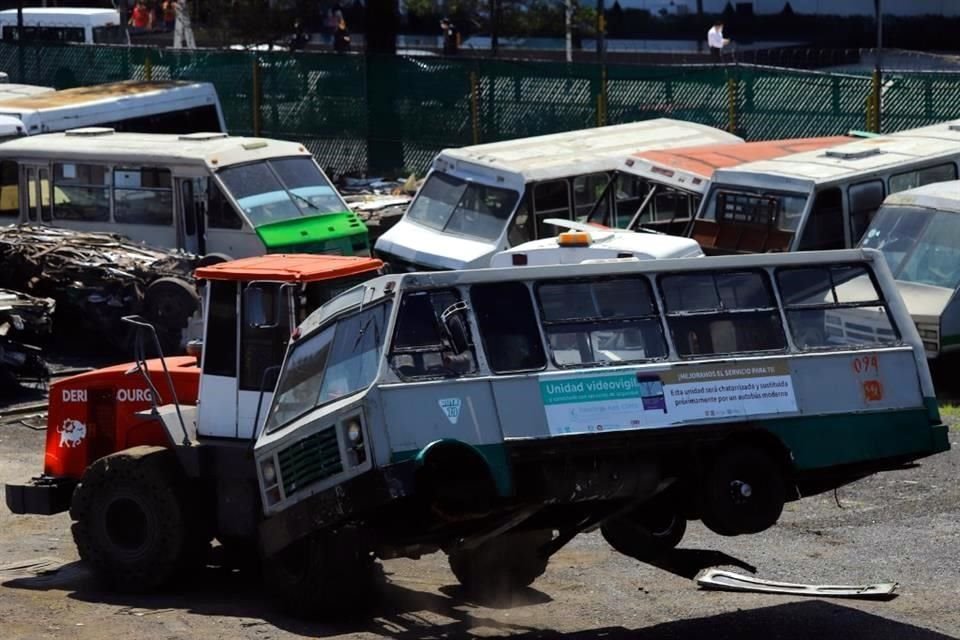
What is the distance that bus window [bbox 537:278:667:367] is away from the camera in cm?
1006

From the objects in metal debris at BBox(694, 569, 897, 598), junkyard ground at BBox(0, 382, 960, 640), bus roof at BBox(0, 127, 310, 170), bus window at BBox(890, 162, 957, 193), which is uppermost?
bus roof at BBox(0, 127, 310, 170)

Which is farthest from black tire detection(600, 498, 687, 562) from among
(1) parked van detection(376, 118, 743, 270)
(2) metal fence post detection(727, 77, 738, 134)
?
(2) metal fence post detection(727, 77, 738, 134)

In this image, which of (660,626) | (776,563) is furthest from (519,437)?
(776,563)

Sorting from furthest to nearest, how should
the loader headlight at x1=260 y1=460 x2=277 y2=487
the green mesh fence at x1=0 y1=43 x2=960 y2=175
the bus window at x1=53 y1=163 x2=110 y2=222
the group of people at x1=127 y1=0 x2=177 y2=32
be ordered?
1. the group of people at x1=127 y1=0 x2=177 y2=32
2. the green mesh fence at x1=0 y1=43 x2=960 y2=175
3. the bus window at x1=53 y1=163 x2=110 y2=222
4. the loader headlight at x1=260 y1=460 x2=277 y2=487

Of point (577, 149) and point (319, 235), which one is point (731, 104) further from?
point (319, 235)

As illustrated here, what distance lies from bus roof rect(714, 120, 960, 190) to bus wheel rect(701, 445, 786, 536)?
30.4 feet

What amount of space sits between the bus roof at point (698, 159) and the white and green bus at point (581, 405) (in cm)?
979

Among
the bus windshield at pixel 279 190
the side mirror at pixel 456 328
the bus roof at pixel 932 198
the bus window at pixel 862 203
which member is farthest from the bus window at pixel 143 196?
the side mirror at pixel 456 328

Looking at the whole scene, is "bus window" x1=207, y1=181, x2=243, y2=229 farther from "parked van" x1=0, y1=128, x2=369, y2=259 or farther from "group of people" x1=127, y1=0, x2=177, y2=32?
"group of people" x1=127, y1=0, x2=177, y2=32

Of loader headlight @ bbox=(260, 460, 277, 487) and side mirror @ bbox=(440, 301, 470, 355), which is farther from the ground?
side mirror @ bbox=(440, 301, 470, 355)

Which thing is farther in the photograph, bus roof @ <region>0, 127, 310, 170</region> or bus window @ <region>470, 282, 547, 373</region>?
bus roof @ <region>0, 127, 310, 170</region>

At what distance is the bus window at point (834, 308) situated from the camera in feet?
34.2

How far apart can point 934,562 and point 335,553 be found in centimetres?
473

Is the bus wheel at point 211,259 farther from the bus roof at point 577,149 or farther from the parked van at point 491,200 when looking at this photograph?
the bus roof at point 577,149
